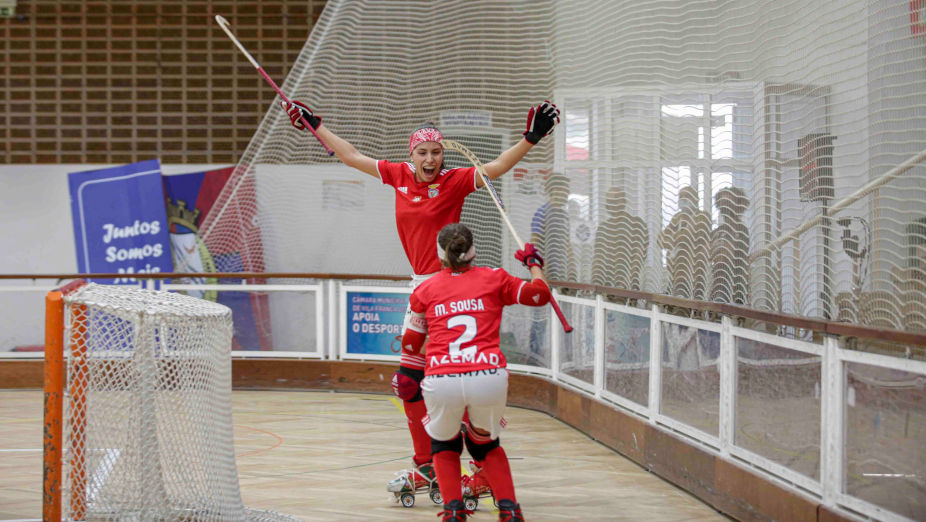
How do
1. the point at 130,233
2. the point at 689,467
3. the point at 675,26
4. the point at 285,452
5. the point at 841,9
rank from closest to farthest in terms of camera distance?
the point at 841,9, the point at 689,467, the point at 675,26, the point at 285,452, the point at 130,233

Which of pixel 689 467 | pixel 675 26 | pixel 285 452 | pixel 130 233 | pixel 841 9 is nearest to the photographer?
pixel 841 9

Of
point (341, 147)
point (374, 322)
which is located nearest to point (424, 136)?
point (341, 147)

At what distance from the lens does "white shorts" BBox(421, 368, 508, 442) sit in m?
3.75

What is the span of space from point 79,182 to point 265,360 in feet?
11.8

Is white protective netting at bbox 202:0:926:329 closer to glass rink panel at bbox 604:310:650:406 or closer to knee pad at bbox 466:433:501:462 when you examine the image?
glass rink panel at bbox 604:310:650:406

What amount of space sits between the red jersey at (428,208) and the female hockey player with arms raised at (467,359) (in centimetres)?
71

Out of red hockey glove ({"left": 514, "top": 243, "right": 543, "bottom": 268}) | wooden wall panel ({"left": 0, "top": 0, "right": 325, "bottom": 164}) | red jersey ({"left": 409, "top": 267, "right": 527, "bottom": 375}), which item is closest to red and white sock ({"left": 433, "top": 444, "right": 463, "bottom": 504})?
red jersey ({"left": 409, "top": 267, "right": 527, "bottom": 375})

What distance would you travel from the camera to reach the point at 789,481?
4250 mm

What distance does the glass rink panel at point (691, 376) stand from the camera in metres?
5.12

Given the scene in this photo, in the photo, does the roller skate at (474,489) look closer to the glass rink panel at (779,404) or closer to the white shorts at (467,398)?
the white shorts at (467,398)

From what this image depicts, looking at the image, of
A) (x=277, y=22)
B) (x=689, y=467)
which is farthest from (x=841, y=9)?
(x=277, y=22)

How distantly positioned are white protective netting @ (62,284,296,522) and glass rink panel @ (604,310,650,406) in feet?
8.90

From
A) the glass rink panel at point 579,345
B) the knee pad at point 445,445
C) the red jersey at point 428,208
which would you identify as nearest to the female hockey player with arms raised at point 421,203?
the red jersey at point 428,208

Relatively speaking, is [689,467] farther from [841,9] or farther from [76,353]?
[76,353]
